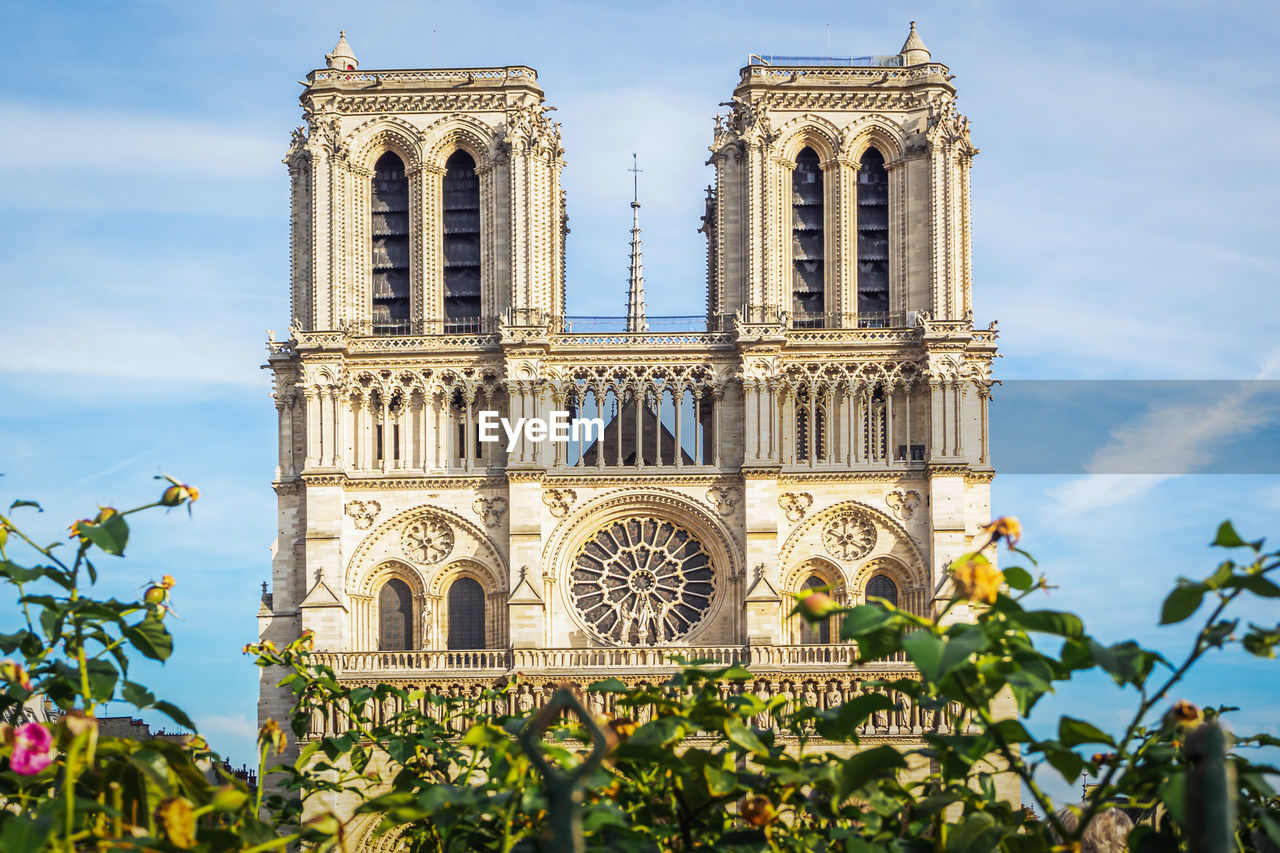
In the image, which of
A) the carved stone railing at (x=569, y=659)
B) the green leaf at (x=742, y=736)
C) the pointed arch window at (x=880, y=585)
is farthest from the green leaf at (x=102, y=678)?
the pointed arch window at (x=880, y=585)

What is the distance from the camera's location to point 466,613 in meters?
44.5

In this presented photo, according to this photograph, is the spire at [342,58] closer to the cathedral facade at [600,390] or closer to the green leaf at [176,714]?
the cathedral facade at [600,390]

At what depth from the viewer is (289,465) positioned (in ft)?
148

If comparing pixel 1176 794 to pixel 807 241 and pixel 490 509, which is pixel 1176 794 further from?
pixel 807 241

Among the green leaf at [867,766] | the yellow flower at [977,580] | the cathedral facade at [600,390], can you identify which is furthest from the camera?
the cathedral facade at [600,390]

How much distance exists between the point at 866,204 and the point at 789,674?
13.1 metres

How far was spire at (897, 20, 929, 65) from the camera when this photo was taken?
155ft

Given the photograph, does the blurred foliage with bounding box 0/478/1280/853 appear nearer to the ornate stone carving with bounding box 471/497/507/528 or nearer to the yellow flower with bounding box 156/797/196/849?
the yellow flower with bounding box 156/797/196/849

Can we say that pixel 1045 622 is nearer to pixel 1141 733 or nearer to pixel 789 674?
pixel 1141 733

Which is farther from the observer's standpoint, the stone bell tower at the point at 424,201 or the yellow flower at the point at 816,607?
the stone bell tower at the point at 424,201

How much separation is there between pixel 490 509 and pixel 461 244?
7.35 meters

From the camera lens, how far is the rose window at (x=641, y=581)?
44250 mm

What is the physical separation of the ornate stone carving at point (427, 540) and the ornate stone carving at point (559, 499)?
2.65 meters

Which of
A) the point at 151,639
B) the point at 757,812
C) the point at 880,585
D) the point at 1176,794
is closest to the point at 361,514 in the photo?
the point at 880,585
